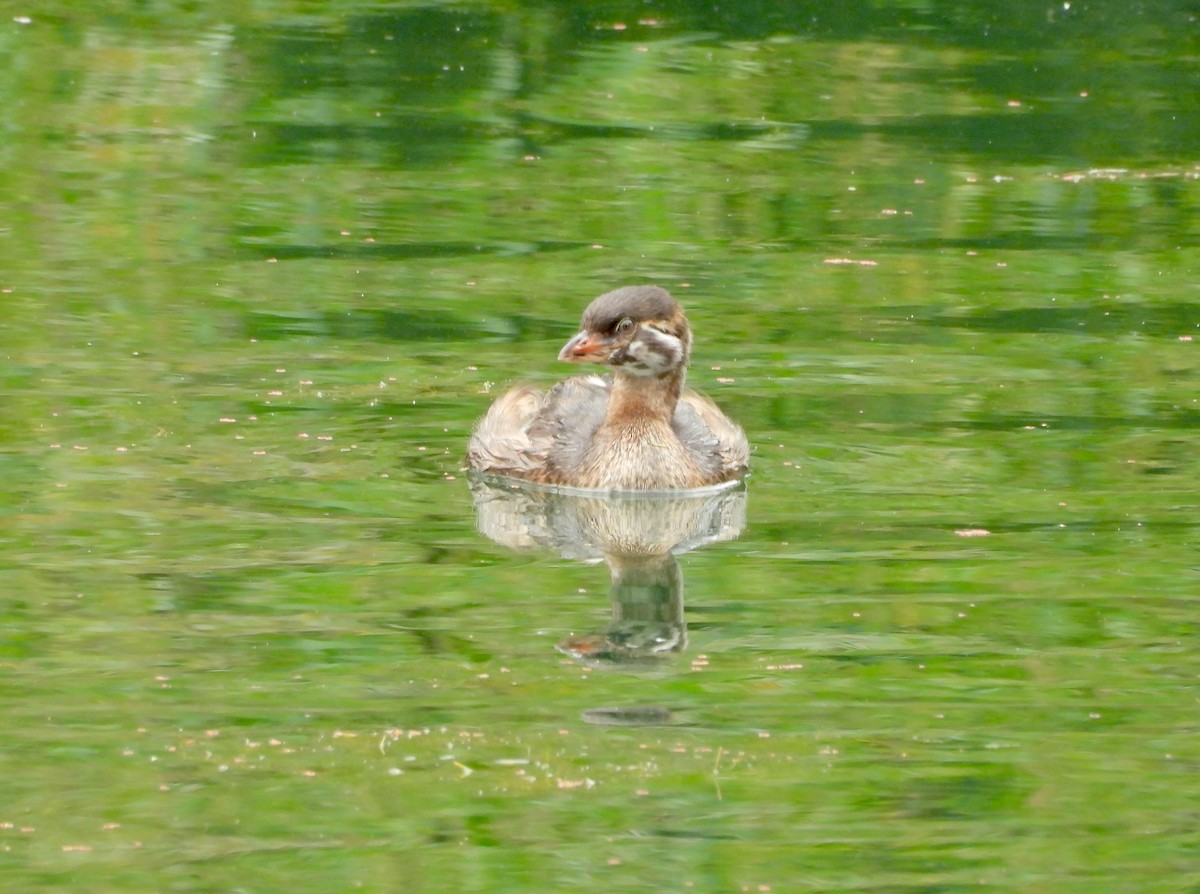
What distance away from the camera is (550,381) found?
12.4 m

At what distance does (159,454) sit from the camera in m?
10.8

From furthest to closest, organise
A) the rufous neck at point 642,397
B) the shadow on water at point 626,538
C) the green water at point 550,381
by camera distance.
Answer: the rufous neck at point 642,397 → the shadow on water at point 626,538 → the green water at point 550,381

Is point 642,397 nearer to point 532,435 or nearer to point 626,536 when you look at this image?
point 532,435

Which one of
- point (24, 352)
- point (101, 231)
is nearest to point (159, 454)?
point (24, 352)

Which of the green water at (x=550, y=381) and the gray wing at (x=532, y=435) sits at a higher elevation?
the green water at (x=550, y=381)

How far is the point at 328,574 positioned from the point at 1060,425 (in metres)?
3.72

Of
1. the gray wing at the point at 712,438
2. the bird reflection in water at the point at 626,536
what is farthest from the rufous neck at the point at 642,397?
the bird reflection in water at the point at 626,536

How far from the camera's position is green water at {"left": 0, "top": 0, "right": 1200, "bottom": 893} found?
→ 23.1 ft

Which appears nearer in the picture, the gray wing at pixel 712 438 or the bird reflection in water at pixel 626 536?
the bird reflection in water at pixel 626 536

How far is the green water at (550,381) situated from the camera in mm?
7047

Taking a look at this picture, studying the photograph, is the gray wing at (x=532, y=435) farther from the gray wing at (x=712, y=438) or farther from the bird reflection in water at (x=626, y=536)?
the gray wing at (x=712, y=438)

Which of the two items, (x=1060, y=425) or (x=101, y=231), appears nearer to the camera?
(x=1060, y=425)

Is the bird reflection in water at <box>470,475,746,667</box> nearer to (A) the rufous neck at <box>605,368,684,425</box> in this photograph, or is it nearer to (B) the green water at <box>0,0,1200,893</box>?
(B) the green water at <box>0,0,1200,893</box>

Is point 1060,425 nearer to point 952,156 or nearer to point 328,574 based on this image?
point 328,574
